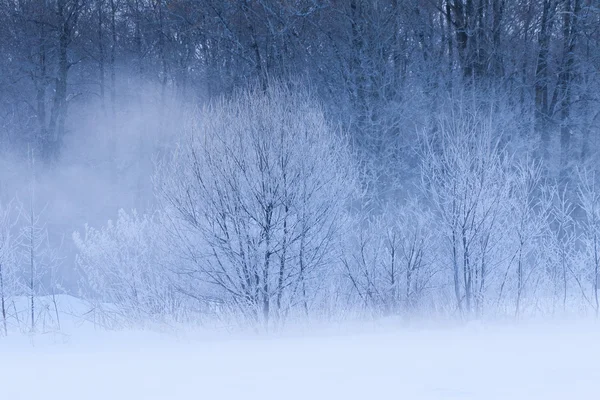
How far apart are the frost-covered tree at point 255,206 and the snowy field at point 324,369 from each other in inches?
121

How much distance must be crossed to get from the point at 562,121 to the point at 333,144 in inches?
442

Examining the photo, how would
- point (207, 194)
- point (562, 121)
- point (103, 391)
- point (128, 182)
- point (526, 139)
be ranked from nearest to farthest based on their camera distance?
1. point (103, 391)
2. point (207, 194)
3. point (526, 139)
4. point (562, 121)
5. point (128, 182)

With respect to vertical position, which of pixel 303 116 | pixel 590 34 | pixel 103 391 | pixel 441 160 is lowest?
pixel 103 391

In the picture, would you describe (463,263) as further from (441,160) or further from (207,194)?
(207,194)

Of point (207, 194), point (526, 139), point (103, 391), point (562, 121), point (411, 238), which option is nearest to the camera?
point (103, 391)

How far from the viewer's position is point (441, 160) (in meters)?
13.7

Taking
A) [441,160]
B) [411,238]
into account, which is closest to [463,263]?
[411,238]

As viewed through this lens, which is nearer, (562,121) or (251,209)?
(251,209)

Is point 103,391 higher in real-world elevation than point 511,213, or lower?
lower

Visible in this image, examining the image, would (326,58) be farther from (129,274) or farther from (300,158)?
(129,274)

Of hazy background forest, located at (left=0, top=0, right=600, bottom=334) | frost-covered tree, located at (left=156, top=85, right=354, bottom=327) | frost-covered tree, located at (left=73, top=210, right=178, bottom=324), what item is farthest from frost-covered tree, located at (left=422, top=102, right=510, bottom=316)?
frost-covered tree, located at (left=73, top=210, right=178, bottom=324)

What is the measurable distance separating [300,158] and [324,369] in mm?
6384

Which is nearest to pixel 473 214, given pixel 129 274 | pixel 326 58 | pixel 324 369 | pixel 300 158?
pixel 300 158

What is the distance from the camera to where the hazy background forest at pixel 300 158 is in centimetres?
1294
